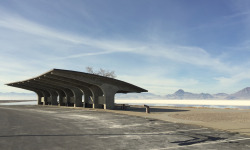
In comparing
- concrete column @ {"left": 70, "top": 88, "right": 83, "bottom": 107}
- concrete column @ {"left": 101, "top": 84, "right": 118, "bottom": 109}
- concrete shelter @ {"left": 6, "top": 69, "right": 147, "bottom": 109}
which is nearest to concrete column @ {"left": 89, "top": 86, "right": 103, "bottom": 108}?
concrete shelter @ {"left": 6, "top": 69, "right": 147, "bottom": 109}

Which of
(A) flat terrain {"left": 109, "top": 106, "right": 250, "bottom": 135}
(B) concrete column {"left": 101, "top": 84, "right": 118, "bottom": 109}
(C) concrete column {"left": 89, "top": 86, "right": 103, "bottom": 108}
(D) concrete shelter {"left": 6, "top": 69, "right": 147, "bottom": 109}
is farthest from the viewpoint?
(C) concrete column {"left": 89, "top": 86, "right": 103, "bottom": 108}

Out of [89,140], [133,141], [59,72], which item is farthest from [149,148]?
[59,72]

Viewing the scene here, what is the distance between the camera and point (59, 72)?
27891mm

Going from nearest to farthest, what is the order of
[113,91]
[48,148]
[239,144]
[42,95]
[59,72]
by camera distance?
[48,148] → [239,144] → [59,72] → [113,91] → [42,95]

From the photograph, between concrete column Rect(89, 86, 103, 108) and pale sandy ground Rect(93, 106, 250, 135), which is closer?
pale sandy ground Rect(93, 106, 250, 135)

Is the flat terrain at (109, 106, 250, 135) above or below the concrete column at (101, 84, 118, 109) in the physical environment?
below

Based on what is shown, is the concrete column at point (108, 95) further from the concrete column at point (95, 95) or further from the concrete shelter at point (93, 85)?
the concrete column at point (95, 95)

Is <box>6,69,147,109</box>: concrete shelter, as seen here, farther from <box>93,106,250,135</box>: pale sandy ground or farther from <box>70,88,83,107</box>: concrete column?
<box>93,106,250,135</box>: pale sandy ground

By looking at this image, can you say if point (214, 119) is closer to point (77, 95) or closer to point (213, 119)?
point (213, 119)

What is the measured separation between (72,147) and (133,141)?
252 centimetres

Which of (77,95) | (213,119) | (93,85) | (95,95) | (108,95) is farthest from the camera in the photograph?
(77,95)

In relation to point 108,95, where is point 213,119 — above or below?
below

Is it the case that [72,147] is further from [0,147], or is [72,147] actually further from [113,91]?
[113,91]

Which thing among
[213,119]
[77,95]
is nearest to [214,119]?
[213,119]
